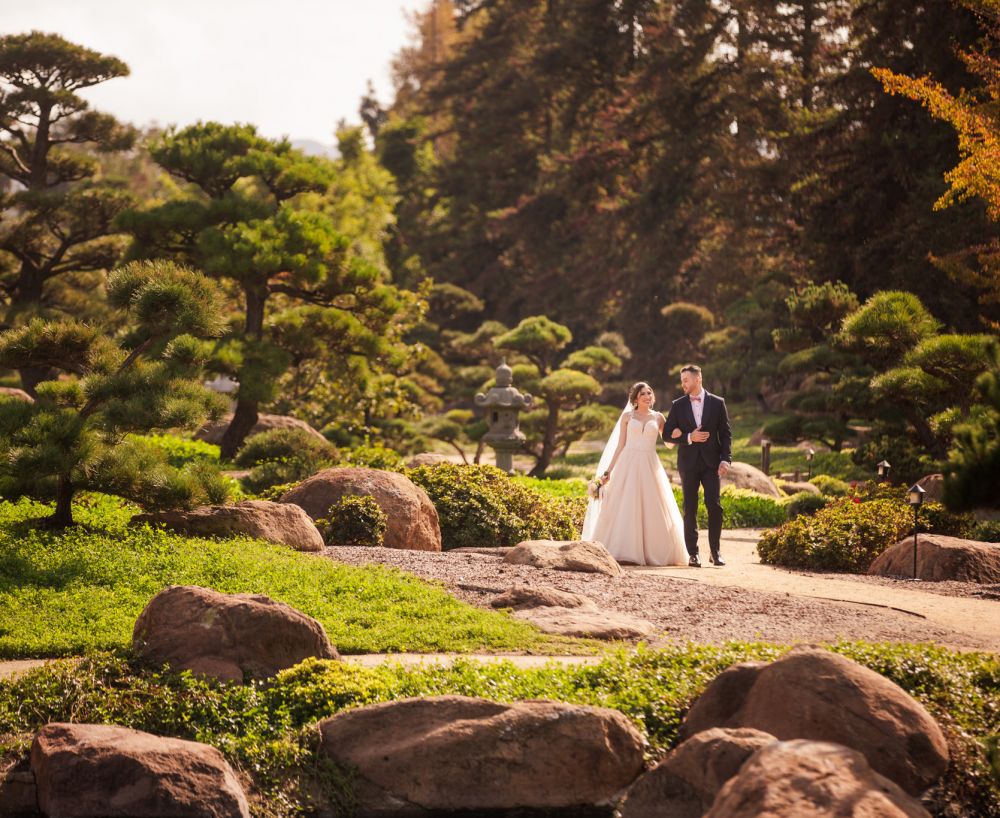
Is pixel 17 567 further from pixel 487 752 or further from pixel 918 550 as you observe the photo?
pixel 918 550

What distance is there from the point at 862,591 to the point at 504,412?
39.8 feet

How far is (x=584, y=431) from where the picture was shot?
25.6 meters

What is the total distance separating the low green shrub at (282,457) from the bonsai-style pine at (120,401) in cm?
462

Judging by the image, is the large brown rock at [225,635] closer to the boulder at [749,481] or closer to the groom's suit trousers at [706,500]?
the groom's suit trousers at [706,500]

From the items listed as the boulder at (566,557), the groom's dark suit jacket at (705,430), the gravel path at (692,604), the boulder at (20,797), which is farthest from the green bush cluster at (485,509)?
the boulder at (20,797)

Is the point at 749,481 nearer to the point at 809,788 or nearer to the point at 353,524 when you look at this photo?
the point at 353,524

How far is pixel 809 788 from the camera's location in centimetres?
478

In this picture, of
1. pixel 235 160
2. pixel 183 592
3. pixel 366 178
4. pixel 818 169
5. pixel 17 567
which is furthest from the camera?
pixel 366 178

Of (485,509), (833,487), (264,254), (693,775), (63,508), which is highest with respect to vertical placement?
(264,254)

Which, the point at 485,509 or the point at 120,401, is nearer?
the point at 120,401

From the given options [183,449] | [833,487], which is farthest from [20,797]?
[833,487]

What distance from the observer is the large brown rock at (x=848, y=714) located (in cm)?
570

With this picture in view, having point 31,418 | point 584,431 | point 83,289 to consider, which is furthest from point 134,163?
point 31,418

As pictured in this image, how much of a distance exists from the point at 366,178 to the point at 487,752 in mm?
40778
